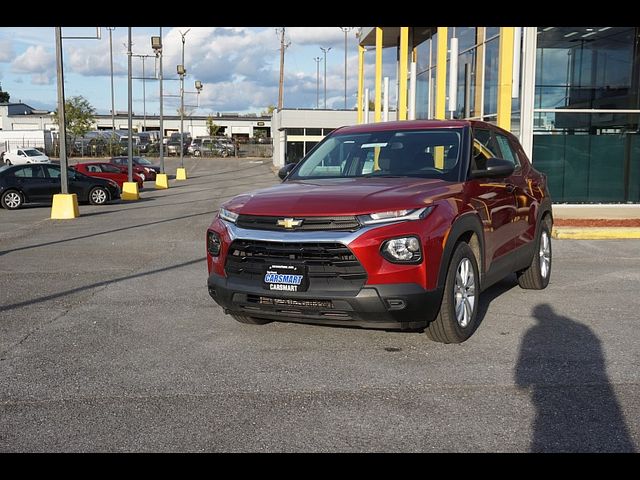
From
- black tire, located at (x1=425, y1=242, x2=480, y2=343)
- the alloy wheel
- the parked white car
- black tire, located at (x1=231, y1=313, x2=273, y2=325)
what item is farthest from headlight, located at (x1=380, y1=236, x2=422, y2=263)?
the parked white car

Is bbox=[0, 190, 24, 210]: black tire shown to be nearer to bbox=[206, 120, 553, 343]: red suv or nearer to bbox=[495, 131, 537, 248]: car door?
bbox=[206, 120, 553, 343]: red suv

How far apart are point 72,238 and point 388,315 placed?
10441mm

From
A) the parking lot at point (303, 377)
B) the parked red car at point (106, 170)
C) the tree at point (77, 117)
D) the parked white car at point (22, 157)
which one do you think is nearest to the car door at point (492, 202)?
the parking lot at point (303, 377)

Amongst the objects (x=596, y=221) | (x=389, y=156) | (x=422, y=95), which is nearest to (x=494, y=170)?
(x=389, y=156)

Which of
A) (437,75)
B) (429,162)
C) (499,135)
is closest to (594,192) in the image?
(437,75)

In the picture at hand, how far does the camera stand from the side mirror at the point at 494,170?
6273 millimetres

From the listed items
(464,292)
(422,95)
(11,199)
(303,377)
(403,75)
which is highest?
(403,75)

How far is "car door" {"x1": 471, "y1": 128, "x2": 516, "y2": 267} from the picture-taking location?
633cm

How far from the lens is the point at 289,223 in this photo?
5.37 meters

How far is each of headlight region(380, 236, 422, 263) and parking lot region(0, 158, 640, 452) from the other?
30.9 inches

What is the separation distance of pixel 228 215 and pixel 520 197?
10.5 ft

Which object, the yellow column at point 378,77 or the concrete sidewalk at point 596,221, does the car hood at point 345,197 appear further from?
the yellow column at point 378,77

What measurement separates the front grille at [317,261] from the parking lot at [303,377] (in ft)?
2.00

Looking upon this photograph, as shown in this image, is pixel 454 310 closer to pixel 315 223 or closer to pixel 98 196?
pixel 315 223
